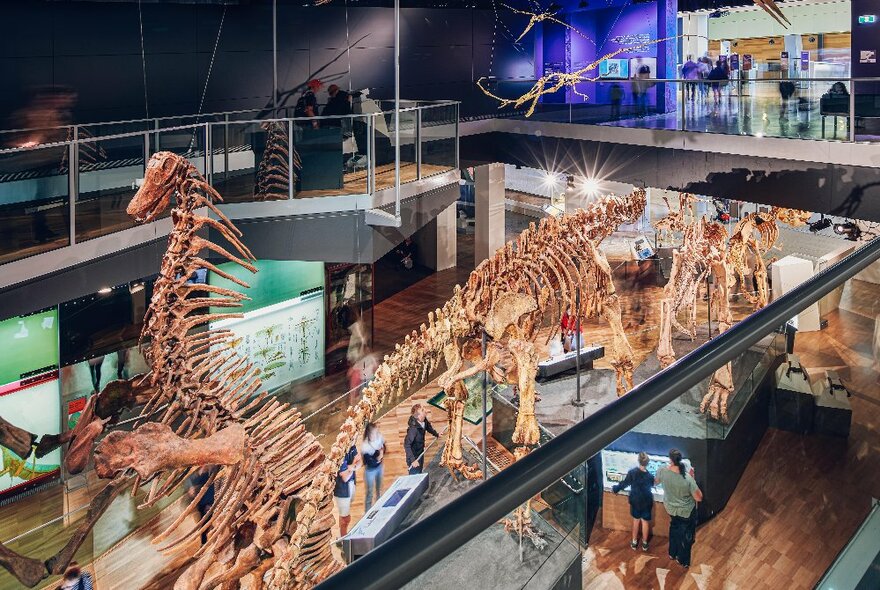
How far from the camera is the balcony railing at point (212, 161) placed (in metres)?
6.18

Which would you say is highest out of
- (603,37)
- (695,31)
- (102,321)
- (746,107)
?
(695,31)

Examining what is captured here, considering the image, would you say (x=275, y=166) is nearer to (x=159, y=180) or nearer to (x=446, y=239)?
(x=159, y=180)

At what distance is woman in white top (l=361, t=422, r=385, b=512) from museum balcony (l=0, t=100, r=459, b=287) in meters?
2.62

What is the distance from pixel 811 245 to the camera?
13.3m

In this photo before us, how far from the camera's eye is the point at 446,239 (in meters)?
17.3

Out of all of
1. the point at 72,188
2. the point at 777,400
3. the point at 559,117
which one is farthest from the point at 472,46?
the point at 777,400

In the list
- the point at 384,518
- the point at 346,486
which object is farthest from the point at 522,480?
the point at 346,486

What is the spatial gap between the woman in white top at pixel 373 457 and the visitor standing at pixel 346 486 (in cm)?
24

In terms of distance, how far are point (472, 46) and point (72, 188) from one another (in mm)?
10971

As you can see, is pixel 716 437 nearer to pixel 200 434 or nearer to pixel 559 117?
pixel 200 434

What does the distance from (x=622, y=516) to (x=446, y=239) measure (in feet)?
53.0

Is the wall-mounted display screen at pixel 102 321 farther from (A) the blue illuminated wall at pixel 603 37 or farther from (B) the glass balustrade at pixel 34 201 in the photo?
(A) the blue illuminated wall at pixel 603 37

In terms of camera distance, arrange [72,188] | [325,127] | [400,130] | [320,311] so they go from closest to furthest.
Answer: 1. [72,188]
2. [325,127]
3. [400,130]
4. [320,311]

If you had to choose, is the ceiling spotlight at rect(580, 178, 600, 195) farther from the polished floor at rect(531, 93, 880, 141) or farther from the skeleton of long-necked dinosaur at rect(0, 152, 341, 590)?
the skeleton of long-necked dinosaur at rect(0, 152, 341, 590)
